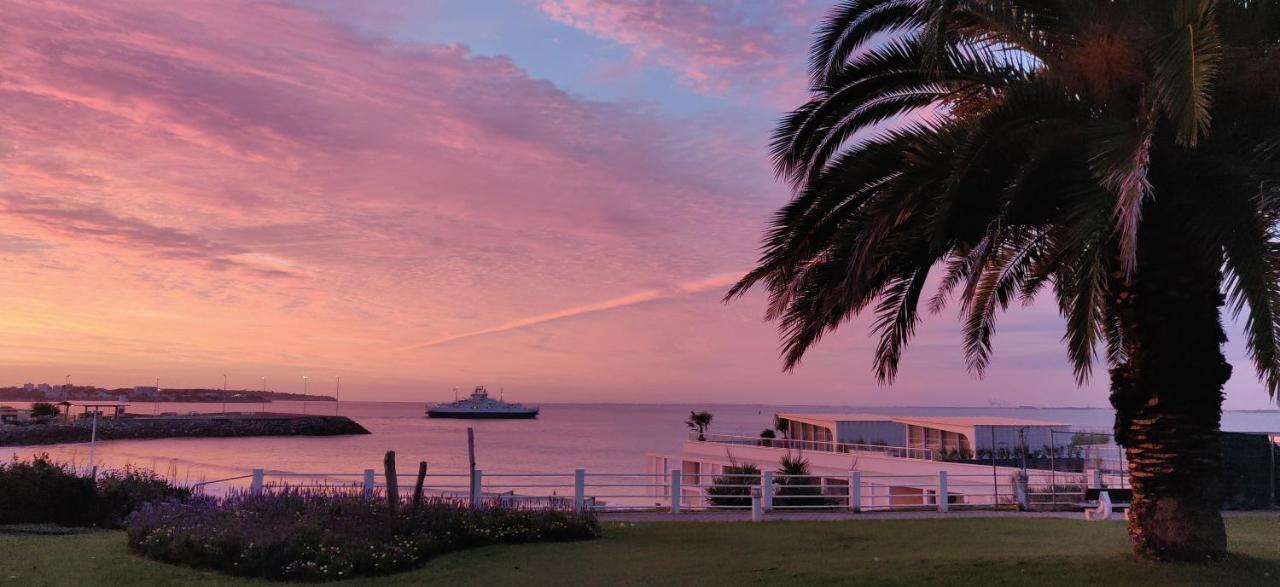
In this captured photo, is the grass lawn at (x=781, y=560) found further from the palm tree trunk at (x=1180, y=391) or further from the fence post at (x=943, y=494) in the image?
the fence post at (x=943, y=494)

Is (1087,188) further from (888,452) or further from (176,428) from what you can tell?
(176,428)

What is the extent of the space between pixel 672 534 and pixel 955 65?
9249 mm

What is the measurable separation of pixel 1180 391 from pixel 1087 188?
276cm

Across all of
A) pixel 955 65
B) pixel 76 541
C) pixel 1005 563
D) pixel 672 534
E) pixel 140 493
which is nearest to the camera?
pixel 955 65

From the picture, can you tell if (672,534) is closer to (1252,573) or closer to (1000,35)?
(1252,573)

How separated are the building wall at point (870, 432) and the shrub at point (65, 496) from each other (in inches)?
1203

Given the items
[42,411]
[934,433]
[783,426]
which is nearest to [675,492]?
[934,433]

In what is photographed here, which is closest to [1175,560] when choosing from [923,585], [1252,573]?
[1252,573]

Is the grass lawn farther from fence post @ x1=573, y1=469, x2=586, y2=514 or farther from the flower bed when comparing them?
fence post @ x1=573, y1=469, x2=586, y2=514

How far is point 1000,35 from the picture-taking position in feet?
34.6

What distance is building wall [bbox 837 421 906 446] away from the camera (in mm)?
41875

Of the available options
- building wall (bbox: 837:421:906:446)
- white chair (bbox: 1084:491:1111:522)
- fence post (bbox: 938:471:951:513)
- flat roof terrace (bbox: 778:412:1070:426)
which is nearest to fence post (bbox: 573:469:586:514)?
fence post (bbox: 938:471:951:513)

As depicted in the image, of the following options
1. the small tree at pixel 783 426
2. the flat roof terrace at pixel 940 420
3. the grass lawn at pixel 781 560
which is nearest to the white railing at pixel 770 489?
the grass lawn at pixel 781 560

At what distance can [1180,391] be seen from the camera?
9891 millimetres
